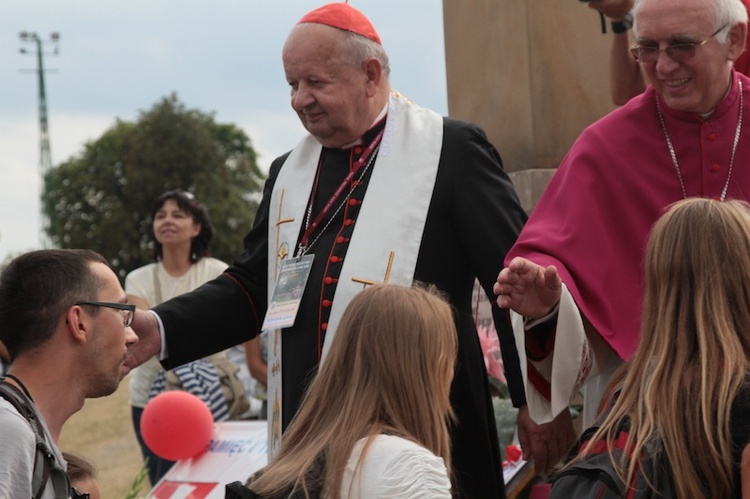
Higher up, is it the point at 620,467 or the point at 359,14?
the point at 359,14

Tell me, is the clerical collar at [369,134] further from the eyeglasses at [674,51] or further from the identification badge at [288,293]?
the eyeglasses at [674,51]

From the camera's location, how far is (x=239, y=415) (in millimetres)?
8148

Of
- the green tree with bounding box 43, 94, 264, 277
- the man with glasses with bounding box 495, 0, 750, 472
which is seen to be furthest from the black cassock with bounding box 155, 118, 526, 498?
the green tree with bounding box 43, 94, 264, 277

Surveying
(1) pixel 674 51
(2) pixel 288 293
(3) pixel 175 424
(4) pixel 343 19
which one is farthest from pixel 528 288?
(3) pixel 175 424

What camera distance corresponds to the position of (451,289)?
452 cm

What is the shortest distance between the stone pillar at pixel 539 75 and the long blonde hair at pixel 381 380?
2.77 m

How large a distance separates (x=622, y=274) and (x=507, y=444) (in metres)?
2.17

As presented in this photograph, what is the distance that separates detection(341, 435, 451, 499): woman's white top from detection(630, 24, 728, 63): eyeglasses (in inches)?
53.2

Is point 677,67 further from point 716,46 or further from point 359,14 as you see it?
point 359,14

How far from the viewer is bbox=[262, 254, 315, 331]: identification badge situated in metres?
4.44

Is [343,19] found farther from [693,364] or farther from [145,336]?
[693,364]

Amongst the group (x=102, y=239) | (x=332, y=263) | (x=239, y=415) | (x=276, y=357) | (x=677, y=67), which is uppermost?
(x=677, y=67)

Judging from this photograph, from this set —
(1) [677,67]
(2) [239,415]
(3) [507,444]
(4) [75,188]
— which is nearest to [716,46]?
(1) [677,67]

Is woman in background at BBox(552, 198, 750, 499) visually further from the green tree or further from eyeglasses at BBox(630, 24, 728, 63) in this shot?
the green tree
